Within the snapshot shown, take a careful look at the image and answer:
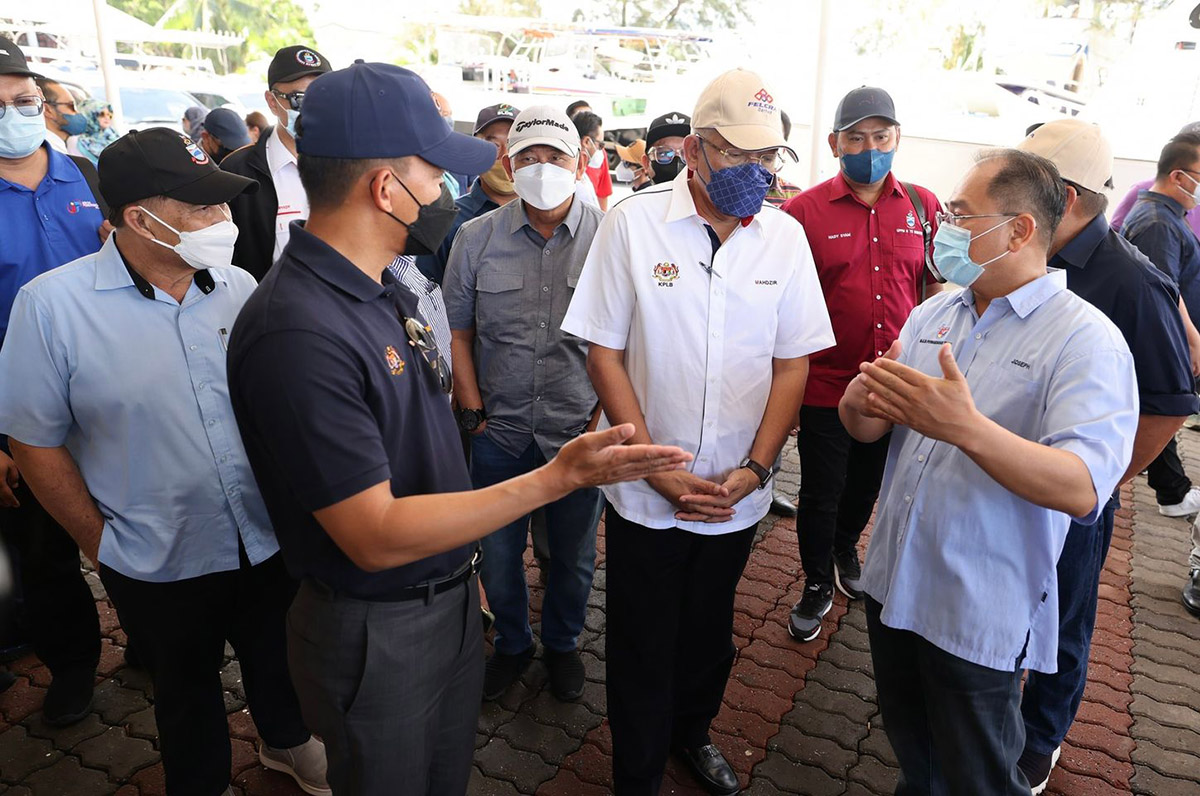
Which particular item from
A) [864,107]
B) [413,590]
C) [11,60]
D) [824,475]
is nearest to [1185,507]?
[824,475]

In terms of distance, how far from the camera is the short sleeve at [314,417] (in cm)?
131

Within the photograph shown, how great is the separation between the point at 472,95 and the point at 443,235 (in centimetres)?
1072

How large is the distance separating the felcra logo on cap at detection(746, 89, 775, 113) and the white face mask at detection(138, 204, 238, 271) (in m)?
1.42

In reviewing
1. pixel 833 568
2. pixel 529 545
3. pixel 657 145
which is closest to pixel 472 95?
pixel 657 145

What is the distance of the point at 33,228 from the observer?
9.14 feet

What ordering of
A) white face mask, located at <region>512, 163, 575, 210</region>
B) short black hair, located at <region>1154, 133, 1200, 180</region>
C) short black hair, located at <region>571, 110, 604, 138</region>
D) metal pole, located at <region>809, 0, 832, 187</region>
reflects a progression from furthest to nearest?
metal pole, located at <region>809, 0, 832, 187</region> < short black hair, located at <region>571, 110, 604, 138</region> < short black hair, located at <region>1154, 133, 1200, 180</region> < white face mask, located at <region>512, 163, 575, 210</region>

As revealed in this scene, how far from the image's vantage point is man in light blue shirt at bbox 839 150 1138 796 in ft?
5.11

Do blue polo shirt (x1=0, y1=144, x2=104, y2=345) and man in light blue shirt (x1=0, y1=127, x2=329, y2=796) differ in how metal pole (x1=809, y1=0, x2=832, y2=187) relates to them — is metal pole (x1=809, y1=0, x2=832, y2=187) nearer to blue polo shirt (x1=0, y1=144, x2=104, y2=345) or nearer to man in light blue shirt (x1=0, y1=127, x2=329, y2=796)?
blue polo shirt (x1=0, y1=144, x2=104, y2=345)

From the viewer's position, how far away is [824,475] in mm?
3289

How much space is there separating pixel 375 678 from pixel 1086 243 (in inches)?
86.1

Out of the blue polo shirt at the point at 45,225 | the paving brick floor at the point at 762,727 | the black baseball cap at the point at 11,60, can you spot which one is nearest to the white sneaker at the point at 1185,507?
the paving brick floor at the point at 762,727

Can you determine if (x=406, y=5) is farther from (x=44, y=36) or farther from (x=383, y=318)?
(x=383, y=318)

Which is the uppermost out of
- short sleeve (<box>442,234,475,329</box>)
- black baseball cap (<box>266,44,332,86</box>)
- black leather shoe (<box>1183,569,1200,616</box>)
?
black baseball cap (<box>266,44,332,86</box>)

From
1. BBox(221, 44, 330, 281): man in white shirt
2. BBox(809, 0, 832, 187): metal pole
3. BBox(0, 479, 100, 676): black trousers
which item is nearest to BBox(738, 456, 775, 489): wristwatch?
BBox(221, 44, 330, 281): man in white shirt
